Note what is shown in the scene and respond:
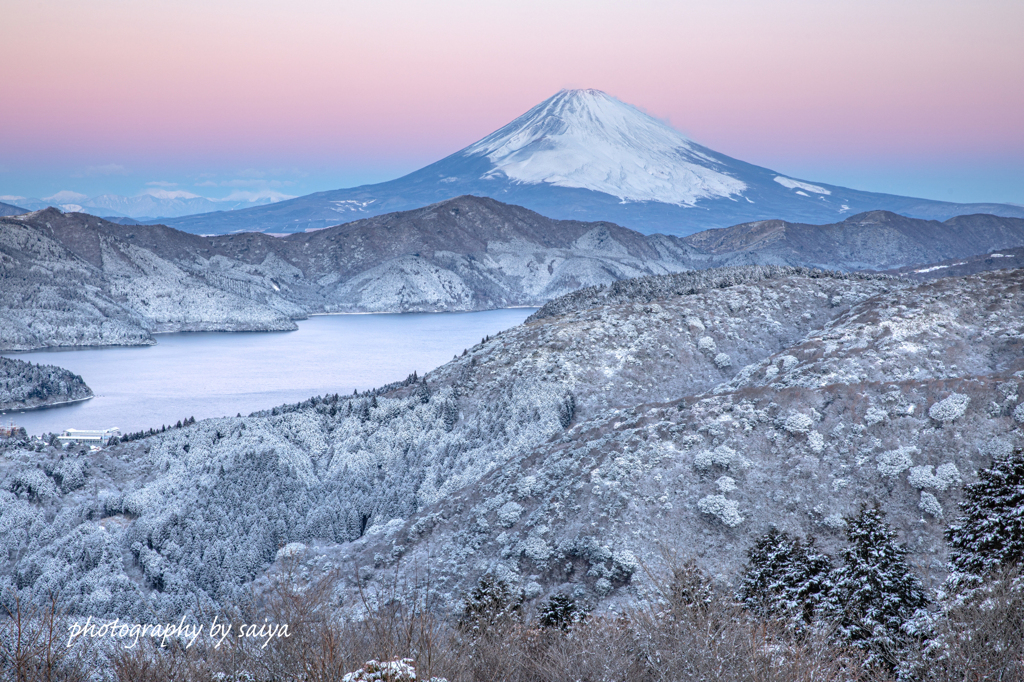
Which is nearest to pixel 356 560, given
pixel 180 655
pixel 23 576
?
pixel 180 655

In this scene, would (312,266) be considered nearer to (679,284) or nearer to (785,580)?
(679,284)

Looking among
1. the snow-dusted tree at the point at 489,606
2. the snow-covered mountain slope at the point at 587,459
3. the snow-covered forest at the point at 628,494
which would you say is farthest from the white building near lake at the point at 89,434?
the snow-dusted tree at the point at 489,606

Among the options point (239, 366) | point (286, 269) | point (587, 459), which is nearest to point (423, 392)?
point (587, 459)

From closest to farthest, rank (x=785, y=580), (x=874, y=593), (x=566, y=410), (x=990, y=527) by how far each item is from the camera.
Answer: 1. (x=874, y=593)
2. (x=990, y=527)
3. (x=785, y=580)
4. (x=566, y=410)

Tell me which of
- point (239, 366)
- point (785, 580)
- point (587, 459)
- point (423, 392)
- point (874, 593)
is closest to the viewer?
point (874, 593)

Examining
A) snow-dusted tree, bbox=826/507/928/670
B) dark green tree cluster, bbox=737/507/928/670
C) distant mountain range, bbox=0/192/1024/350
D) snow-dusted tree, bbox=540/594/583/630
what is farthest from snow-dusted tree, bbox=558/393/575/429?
distant mountain range, bbox=0/192/1024/350
